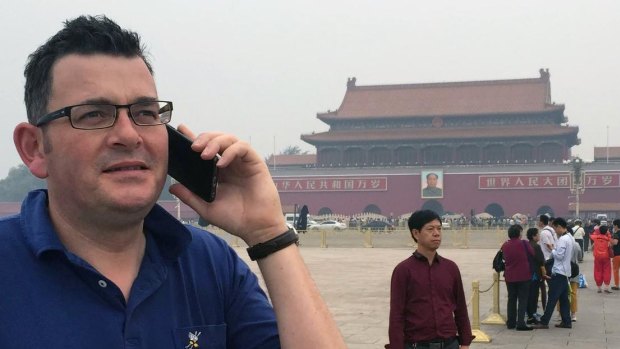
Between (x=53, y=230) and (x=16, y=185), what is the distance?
77754 millimetres

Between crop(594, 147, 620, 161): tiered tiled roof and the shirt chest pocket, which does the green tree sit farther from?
the shirt chest pocket

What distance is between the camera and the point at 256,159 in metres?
1.37

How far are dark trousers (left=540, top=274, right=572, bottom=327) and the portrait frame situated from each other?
34.9 metres

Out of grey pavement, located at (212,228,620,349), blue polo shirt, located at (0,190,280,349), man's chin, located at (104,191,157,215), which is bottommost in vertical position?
grey pavement, located at (212,228,620,349)


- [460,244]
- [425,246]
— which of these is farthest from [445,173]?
[425,246]

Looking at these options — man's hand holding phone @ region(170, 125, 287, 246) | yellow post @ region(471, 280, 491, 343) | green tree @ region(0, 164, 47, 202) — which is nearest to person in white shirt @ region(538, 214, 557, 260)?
yellow post @ region(471, 280, 491, 343)

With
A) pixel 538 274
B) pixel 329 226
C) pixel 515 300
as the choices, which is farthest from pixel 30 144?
pixel 329 226

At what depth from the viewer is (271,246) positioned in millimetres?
1342

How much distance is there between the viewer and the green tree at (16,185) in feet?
232

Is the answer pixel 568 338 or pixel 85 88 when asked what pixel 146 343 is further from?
pixel 568 338

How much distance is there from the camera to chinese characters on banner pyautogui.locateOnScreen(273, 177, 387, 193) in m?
43.4

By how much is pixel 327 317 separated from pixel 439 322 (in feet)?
7.64

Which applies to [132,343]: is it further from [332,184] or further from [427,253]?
[332,184]

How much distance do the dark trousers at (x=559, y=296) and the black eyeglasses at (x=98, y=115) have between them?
7.05 meters
